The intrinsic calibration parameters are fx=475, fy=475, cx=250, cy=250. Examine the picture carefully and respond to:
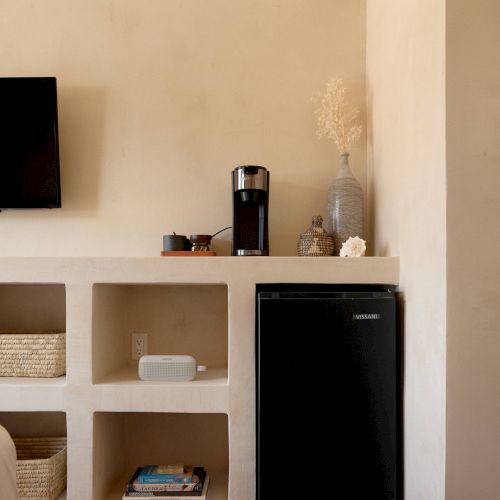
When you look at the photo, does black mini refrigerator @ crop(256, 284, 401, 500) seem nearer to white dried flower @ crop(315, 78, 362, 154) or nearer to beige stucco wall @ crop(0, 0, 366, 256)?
beige stucco wall @ crop(0, 0, 366, 256)

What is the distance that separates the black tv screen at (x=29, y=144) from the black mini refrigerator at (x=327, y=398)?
3.87 ft

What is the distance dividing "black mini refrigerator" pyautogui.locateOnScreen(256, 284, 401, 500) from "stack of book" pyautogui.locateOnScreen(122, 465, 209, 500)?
35 cm

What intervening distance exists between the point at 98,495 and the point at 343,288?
1.19m

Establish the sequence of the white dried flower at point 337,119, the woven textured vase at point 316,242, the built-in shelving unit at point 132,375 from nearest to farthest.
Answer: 1. the built-in shelving unit at point 132,375
2. the woven textured vase at point 316,242
3. the white dried flower at point 337,119

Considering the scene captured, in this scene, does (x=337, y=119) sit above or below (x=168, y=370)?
above

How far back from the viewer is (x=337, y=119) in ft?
6.59

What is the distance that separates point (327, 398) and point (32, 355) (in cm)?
115

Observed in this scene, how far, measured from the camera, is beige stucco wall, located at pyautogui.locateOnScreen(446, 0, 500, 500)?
1201 mm

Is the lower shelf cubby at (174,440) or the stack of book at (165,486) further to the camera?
the lower shelf cubby at (174,440)

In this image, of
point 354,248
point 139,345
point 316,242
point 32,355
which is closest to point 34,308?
point 32,355

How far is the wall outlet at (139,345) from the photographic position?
85.0 inches

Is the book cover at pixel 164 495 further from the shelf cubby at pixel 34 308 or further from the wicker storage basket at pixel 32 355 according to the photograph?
the shelf cubby at pixel 34 308

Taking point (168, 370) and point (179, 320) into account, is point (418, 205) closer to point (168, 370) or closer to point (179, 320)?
point (168, 370)

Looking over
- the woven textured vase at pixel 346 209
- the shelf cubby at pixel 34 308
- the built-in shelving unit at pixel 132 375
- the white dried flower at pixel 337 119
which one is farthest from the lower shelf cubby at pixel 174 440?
the white dried flower at pixel 337 119
